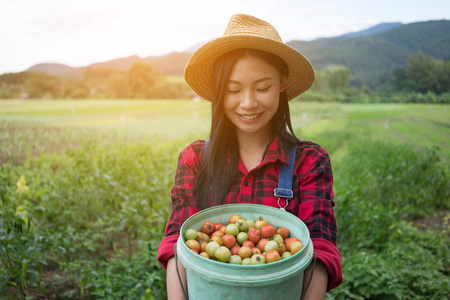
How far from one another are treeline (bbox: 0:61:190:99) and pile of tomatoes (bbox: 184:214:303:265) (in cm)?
440

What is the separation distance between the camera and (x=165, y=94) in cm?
648

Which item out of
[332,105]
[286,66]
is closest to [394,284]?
[286,66]

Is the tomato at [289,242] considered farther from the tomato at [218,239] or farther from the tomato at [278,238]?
→ the tomato at [218,239]

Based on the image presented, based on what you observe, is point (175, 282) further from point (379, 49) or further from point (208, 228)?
point (379, 49)

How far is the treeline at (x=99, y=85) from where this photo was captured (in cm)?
462

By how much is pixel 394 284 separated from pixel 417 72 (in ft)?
16.1

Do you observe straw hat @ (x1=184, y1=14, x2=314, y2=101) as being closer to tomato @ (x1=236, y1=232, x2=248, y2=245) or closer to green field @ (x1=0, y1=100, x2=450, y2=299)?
green field @ (x1=0, y1=100, x2=450, y2=299)

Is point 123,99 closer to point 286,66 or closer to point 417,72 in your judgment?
point 286,66

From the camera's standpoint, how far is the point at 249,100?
1454 mm

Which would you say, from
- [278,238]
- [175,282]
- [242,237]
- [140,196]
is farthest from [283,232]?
[140,196]

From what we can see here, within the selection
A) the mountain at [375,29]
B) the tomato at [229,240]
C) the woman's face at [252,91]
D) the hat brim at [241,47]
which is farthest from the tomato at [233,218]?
the mountain at [375,29]

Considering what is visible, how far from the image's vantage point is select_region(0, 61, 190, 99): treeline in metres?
4.62

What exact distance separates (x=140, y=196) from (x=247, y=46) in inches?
107

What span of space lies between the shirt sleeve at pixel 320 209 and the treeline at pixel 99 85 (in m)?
4.51
